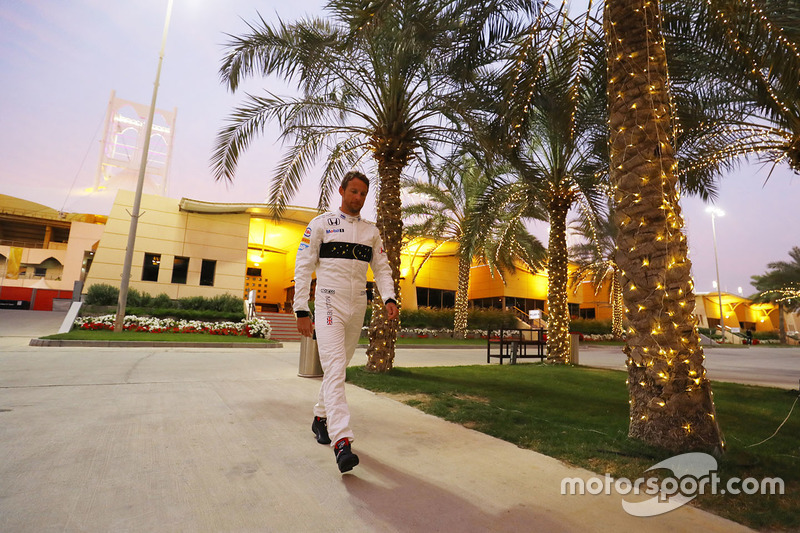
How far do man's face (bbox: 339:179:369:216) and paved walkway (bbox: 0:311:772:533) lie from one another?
1873 millimetres

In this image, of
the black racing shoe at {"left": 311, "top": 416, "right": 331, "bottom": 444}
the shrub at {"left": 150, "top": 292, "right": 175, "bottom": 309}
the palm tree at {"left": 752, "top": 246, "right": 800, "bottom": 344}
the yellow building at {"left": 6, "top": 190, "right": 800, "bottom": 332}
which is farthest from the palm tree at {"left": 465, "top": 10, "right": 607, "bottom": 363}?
the palm tree at {"left": 752, "top": 246, "right": 800, "bottom": 344}

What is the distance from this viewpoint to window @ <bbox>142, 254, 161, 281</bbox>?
2444 cm

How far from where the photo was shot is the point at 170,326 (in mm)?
17031

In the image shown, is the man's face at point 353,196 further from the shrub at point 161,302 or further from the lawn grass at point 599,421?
the shrub at point 161,302

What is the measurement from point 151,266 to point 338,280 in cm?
2560

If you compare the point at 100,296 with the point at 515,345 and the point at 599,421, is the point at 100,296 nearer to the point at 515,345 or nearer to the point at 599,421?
the point at 515,345

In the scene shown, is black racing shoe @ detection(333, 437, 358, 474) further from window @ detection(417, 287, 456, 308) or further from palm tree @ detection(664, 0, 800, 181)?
window @ detection(417, 287, 456, 308)

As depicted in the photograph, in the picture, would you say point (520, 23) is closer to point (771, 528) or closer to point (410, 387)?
point (410, 387)

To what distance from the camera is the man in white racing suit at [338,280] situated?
3.15 meters

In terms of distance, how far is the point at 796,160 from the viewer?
1062cm

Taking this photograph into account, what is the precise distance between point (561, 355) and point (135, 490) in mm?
11382

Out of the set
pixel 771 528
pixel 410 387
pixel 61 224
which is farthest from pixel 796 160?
pixel 61 224

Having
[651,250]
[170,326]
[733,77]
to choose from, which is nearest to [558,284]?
[733,77]

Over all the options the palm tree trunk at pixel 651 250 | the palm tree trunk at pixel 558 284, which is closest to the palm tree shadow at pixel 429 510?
the palm tree trunk at pixel 651 250
